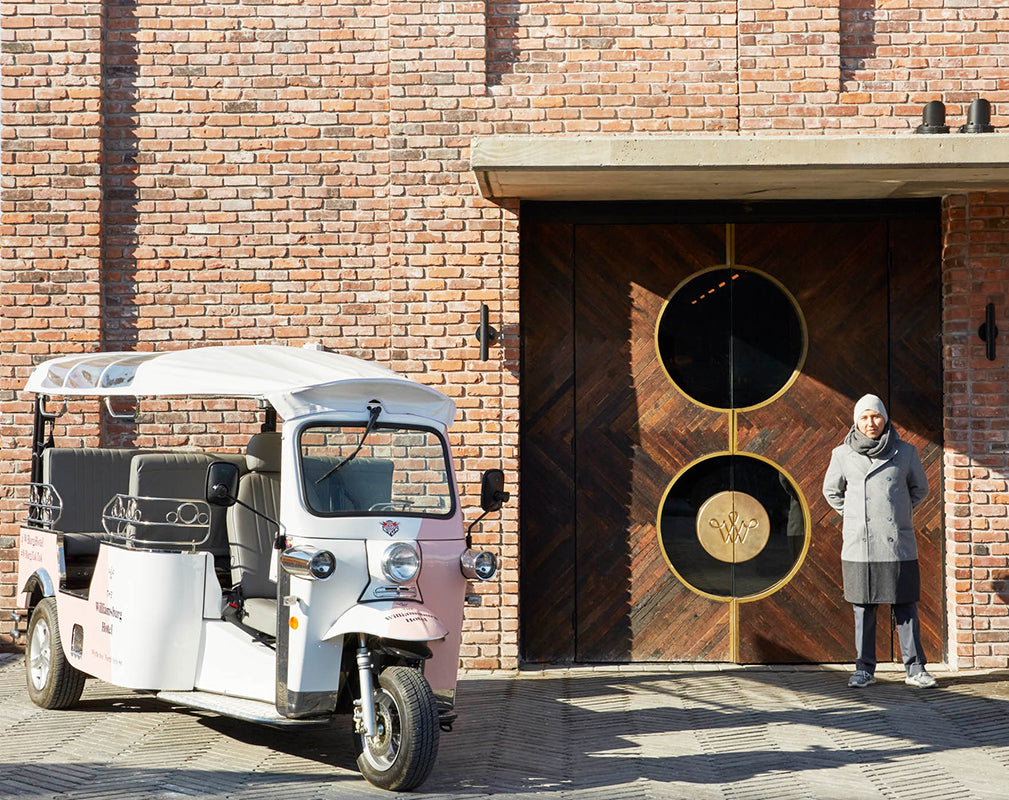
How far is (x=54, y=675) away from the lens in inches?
303

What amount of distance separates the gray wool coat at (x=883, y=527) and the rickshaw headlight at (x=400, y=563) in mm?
3778

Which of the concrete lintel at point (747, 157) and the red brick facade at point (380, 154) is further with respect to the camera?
the red brick facade at point (380, 154)

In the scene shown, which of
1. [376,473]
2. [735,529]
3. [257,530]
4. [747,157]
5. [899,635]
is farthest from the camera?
[735,529]

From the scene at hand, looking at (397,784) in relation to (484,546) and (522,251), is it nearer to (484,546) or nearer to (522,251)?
(484,546)

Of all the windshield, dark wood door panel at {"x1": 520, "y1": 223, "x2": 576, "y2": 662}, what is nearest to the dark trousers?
dark wood door panel at {"x1": 520, "y1": 223, "x2": 576, "y2": 662}

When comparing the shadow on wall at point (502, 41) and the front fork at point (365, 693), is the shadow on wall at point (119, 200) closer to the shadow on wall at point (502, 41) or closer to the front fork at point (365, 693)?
the shadow on wall at point (502, 41)

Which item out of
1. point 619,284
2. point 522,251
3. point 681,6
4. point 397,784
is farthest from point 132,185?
point 397,784

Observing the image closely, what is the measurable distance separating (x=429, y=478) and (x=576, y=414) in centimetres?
314

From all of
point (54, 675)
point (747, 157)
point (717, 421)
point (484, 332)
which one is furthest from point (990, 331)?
point (54, 675)

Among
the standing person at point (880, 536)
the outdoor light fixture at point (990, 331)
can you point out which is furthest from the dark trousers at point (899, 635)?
the outdoor light fixture at point (990, 331)

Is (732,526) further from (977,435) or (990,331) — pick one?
(990,331)

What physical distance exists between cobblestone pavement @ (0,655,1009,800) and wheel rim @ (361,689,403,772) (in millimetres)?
159

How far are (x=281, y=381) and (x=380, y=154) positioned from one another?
141 inches

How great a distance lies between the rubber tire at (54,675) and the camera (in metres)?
7.67
